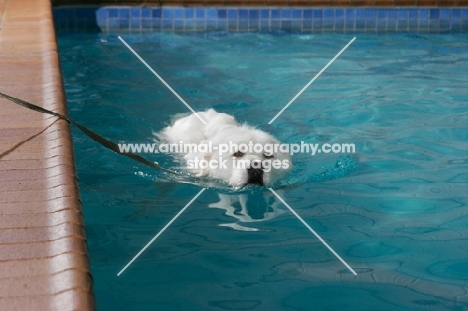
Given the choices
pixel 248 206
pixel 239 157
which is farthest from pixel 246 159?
pixel 248 206

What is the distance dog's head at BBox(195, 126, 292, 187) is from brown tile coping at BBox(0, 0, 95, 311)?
107cm

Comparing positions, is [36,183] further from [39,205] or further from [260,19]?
[260,19]

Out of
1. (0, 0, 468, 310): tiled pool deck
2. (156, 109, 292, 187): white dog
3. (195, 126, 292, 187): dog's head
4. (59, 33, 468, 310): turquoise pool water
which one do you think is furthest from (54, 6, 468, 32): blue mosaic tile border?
(195, 126, 292, 187): dog's head

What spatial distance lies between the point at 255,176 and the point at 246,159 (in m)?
0.18

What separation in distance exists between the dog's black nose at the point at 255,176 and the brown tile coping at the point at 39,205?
1.23 meters

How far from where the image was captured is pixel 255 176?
4680 millimetres

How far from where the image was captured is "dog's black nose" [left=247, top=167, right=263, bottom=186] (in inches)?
182

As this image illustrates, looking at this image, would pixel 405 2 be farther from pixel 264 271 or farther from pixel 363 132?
pixel 264 271

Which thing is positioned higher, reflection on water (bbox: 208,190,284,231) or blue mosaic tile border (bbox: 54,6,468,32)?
blue mosaic tile border (bbox: 54,6,468,32)

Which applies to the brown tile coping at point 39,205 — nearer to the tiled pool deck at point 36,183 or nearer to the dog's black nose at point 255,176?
the tiled pool deck at point 36,183

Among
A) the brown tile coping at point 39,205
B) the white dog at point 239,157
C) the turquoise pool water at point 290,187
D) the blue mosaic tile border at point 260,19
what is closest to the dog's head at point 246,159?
the white dog at point 239,157

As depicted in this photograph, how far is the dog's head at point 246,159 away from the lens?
4.62m

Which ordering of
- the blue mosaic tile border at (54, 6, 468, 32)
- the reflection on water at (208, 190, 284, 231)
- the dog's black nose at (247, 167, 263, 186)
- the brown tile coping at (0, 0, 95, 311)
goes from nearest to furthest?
the brown tile coping at (0, 0, 95, 311) → the reflection on water at (208, 190, 284, 231) → the dog's black nose at (247, 167, 263, 186) → the blue mosaic tile border at (54, 6, 468, 32)

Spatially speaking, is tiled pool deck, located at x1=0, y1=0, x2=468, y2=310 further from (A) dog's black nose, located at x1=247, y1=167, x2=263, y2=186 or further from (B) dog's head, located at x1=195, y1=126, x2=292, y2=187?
(A) dog's black nose, located at x1=247, y1=167, x2=263, y2=186
